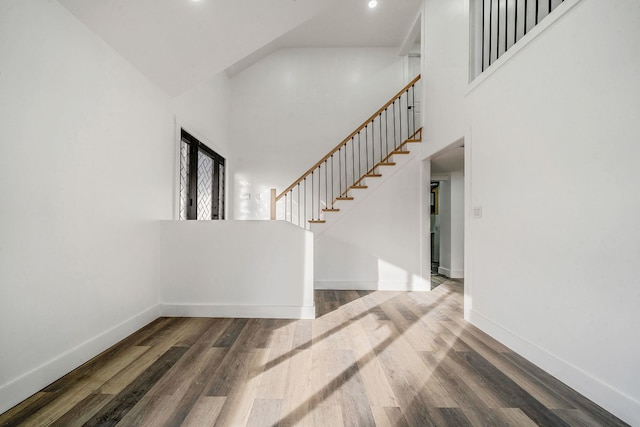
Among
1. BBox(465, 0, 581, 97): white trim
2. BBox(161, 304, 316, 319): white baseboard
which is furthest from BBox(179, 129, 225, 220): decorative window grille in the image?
BBox(465, 0, 581, 97): white trim

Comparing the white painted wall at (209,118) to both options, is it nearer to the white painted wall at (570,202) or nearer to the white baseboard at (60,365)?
the white baseboard at (60,365)

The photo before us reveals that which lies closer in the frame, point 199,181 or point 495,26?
point 495,26

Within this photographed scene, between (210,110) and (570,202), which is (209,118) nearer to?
(210,110)

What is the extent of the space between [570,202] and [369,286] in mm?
3141

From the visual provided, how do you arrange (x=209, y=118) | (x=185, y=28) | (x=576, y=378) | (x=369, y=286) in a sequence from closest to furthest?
(x=576, y=378)
(x=185, y=28)
(x=369, y=286)
(x=209, y=118)

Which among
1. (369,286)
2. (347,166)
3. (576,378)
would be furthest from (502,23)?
(369,286)

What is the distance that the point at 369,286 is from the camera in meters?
4.73

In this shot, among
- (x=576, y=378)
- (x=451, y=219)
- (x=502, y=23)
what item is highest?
(x=502, y=23)

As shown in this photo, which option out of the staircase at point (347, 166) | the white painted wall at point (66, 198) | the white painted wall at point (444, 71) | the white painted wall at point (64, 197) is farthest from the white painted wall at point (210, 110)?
the white painted wall at point (444, 71)

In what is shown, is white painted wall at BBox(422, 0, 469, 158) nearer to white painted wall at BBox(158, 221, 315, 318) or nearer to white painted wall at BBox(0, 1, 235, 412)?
white painted wall at BBox(158, 221, 315, 318)

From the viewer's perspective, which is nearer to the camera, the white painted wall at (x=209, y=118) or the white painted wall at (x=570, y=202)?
the white painted wall at (x=570, y=202)

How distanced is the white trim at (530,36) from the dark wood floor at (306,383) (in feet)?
8.09

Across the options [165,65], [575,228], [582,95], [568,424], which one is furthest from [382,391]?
[165,65]

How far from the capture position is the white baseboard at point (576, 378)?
1.57m
